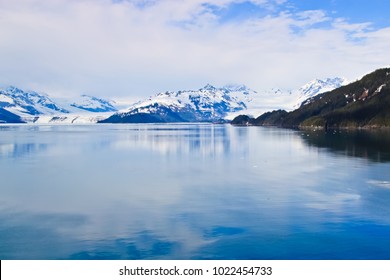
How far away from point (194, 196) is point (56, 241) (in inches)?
492

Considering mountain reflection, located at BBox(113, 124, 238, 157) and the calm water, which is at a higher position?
mountain reflection, located at BBox(113, 124, 238, 157)

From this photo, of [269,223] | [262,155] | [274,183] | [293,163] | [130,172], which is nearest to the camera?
[269,223]

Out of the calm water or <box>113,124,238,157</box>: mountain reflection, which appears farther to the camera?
<box>113,124,238,157</box>: mountain reflection

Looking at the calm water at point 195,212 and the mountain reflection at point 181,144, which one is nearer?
the calm water at point 195,212

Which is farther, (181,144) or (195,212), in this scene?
(181,144)

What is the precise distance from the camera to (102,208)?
27.6 metres

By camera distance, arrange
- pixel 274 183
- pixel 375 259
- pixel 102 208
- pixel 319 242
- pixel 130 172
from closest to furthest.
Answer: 1. pixel 375 259
2. pixel 319 242
3. pixel 102 208
4. pixel 274 183
5. pixel 130 172

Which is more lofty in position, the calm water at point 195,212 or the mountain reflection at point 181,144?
the mountain reflection at point 181,144

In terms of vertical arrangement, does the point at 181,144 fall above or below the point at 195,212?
above

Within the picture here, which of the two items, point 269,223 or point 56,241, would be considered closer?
point 56,241
